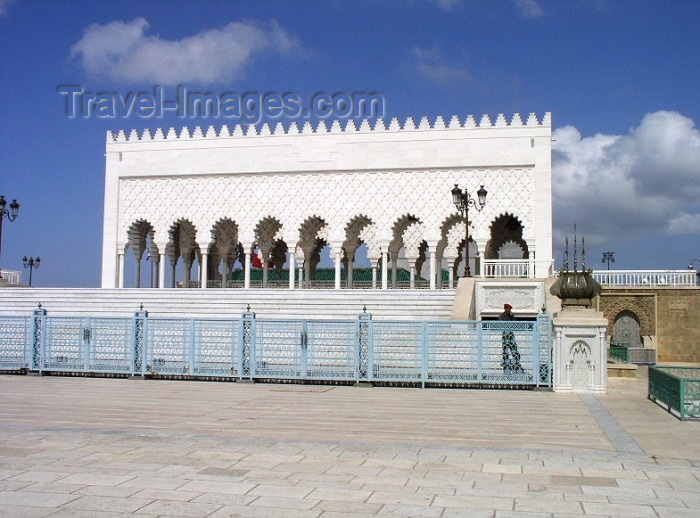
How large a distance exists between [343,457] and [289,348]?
18.3ft

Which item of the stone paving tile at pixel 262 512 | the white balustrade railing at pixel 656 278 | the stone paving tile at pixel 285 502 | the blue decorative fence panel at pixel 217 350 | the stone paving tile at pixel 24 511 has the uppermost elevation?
the white balustrade railing at pixel 656 278

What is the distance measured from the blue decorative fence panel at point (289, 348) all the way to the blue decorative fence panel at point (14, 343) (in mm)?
15

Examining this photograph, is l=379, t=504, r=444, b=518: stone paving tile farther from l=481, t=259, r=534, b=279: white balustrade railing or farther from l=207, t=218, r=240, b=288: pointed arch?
l=207, t=218, r=240, b=288: pointed arch

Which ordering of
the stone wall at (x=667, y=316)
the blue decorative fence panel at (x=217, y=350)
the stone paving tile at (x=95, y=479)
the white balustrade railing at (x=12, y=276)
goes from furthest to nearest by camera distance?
1. the white balustrade railing at (x=12, y=276)
2. the stone wall at (x=667, y=316)
3. the blue decorative fence panel at (x=217, y=350)
4. the stone paving tile at (x=95, y=479)

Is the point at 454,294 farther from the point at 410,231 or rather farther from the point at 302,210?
the point at 410,231

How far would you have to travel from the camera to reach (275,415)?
23.4ft

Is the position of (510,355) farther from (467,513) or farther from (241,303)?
(241,303)

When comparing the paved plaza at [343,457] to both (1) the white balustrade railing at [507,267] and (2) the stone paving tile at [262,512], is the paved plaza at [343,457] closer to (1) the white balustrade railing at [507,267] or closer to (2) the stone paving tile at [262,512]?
(2) the stone paving tile at [262,512]

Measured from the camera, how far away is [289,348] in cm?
1058

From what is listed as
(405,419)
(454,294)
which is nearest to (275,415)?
(405,419)

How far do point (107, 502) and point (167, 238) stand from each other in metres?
21.5

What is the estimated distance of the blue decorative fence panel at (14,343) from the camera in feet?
37.8

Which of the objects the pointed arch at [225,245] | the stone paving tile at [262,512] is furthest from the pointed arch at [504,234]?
the stone paving tile at [262,512]

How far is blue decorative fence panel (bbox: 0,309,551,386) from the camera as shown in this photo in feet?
32.0
